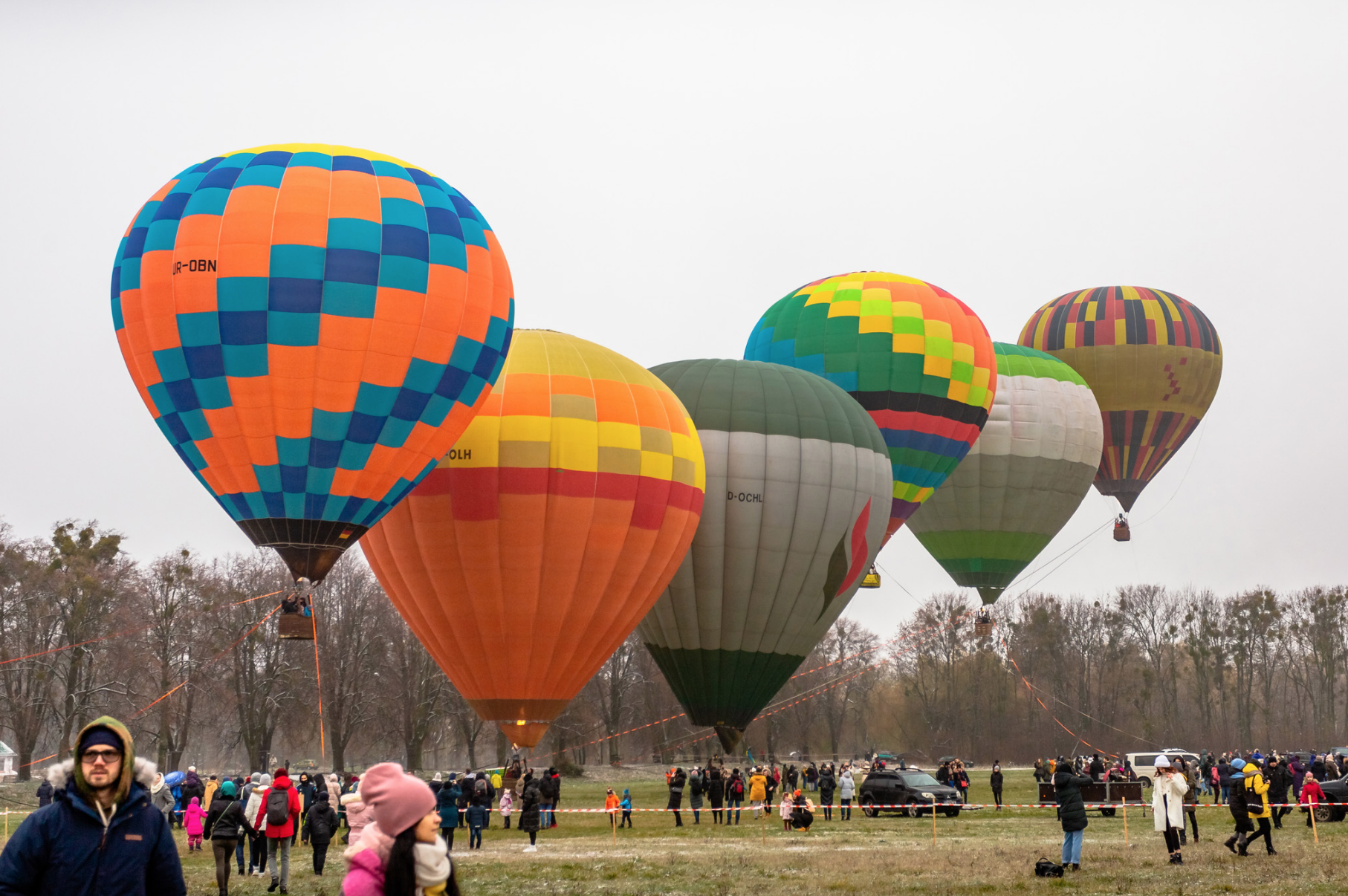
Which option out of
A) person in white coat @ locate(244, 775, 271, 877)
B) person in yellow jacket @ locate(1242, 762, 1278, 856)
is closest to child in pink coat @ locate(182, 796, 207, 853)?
person in white coat @ locate(244, 775, 271, 877)

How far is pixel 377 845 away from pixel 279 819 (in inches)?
379

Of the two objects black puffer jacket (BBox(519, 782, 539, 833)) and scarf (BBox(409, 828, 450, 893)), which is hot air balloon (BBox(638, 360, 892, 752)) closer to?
black puffer jacket (BBox(519, 782, 539, 833))

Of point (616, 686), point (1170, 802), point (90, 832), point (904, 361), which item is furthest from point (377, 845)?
point (616, 686)

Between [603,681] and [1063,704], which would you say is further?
[1063,704]

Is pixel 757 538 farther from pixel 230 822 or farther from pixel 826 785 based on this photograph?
pixel 230 822

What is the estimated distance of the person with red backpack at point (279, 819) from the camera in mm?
12609

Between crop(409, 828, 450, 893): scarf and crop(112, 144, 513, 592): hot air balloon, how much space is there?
51.6 feet

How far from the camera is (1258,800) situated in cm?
1435

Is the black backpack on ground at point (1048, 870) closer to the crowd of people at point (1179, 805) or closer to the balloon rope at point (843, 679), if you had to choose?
the crowd of people at point (1179, 805)

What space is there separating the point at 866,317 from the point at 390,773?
1086 inches

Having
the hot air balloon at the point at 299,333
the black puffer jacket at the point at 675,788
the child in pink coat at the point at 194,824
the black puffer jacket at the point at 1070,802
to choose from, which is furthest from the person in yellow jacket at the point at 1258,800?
the child in pink coat at the point at 194,824

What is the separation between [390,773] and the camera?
13.3 feet

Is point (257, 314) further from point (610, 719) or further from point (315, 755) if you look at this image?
point (315, 755)

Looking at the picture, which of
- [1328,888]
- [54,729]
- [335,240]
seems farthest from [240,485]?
[54,729]
